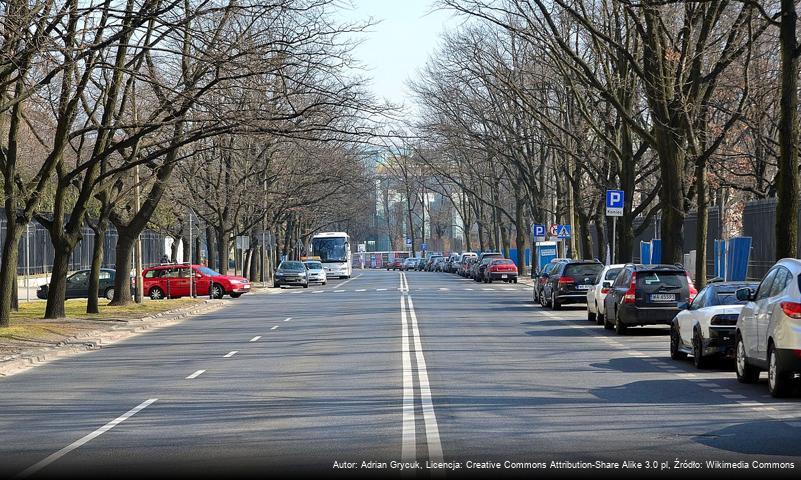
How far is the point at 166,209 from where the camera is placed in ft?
246

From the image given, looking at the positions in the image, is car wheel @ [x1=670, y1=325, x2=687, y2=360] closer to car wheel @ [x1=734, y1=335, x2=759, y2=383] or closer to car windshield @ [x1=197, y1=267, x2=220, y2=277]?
car wheel @ [x1=734, y1=335, x2=759, y2=383]

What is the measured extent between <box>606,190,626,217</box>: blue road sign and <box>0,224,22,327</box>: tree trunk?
64.9ft

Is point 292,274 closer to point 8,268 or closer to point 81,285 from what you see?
point 81,285

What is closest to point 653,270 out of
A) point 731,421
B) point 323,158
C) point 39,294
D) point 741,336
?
point 741,336

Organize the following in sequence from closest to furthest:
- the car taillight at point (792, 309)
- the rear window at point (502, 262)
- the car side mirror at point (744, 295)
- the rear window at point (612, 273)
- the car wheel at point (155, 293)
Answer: the car taillight at point (792, 309)
the car side mirror at point (744, 295)
the rear window at point (612, 273)
the car wheel at point (155, 293)
the rear window at point (502, 262)

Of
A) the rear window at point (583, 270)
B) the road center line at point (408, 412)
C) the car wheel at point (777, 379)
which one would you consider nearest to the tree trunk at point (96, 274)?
the rear window at point (583, 270)

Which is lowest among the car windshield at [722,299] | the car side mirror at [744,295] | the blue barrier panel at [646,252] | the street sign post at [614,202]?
the car windshield at [722,299]

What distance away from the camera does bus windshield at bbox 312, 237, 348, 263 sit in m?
93.9

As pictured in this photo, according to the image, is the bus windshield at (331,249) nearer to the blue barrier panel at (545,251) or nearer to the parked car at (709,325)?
the blue barrier panel at (545,251)

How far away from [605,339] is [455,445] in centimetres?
1589

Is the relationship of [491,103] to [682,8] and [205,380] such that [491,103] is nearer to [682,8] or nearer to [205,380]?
[682,8]

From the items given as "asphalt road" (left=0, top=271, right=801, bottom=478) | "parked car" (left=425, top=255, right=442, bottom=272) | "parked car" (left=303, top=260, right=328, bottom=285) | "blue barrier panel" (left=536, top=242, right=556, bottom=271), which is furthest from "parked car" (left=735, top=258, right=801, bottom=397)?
"parked car" (left=425, top=255, right=442, bottom=272)

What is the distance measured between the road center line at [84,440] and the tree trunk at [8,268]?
14.4m

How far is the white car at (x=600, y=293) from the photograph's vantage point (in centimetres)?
3159
